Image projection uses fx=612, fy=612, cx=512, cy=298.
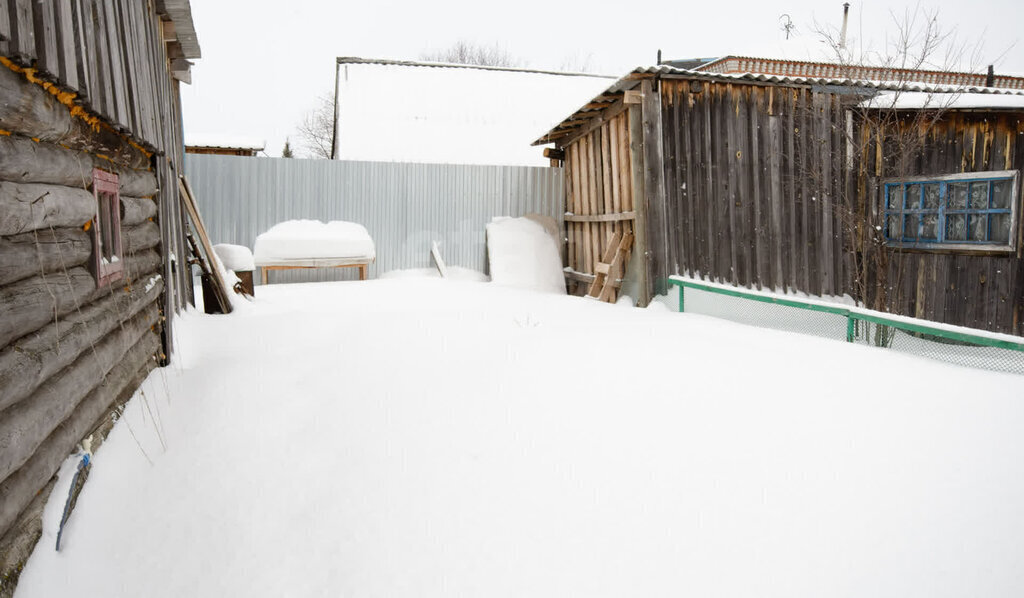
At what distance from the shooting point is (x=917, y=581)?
2.38 meters

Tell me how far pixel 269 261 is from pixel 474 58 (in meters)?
39.0

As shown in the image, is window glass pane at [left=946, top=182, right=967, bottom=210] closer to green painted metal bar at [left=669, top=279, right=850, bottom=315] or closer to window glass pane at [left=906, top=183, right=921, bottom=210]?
window glass pane at [left=906, top=183, right=921, bottom=210]

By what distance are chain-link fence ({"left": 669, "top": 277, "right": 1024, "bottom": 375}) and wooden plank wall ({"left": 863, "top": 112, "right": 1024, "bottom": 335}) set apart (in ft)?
2.52

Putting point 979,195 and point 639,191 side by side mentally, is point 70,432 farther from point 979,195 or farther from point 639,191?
point 979,195

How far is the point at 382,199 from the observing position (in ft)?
36.5

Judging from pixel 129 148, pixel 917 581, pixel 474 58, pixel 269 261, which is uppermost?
pixel 474 58

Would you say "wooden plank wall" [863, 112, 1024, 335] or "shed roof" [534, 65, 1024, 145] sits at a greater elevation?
"shed roof" [534, 65, 1024, 145]

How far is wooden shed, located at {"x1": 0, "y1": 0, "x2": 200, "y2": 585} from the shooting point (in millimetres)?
2203

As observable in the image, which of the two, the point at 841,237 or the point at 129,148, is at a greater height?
the point at 129,148

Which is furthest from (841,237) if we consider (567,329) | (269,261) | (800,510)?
(269,261)

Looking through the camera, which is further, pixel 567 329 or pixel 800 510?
pixel 567 329

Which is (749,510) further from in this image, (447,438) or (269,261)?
(269,261)

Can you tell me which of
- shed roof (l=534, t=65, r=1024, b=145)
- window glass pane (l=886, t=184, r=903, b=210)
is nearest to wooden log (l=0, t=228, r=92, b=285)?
shed roof (l=534, t=65, r=1024, b=145)

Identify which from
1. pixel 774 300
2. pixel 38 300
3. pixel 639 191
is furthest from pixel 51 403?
pixel 639 191
